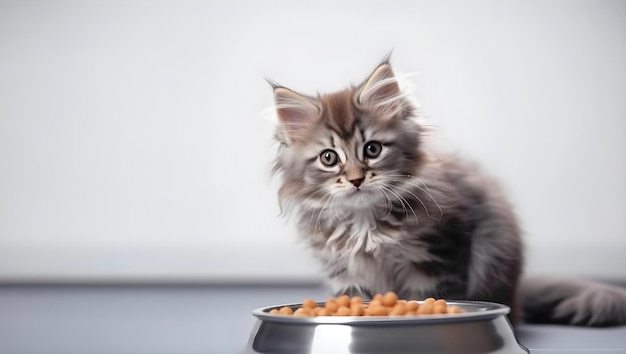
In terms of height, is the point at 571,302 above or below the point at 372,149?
below

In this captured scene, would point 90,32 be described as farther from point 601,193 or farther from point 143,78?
point 601,193

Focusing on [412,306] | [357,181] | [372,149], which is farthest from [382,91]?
[412,306]

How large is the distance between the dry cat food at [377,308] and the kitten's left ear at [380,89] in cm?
76

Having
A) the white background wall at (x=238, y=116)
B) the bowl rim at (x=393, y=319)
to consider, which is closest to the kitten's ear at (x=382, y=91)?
the bowl rim at (x=393, y=319)

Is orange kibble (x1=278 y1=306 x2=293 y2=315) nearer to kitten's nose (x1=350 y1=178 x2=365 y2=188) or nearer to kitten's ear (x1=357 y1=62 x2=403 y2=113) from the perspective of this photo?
kitten's nose (x1=350 y1=178 x2=365 y2=188)

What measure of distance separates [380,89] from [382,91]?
10 millimetres

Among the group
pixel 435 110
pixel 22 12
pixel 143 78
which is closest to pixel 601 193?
pixel 435 110

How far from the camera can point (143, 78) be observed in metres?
3.76

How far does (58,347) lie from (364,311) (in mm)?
1092

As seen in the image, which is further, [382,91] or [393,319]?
[382,91]

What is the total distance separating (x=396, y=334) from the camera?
59.6 inches

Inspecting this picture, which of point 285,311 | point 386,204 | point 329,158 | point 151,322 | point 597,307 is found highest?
point 329,158

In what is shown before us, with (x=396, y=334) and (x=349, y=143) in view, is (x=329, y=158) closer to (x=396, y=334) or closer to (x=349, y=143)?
(x=349, y=143)

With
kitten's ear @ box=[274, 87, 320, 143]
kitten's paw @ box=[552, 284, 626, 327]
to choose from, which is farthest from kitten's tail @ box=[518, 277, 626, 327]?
kitten's ear @ box=[274, 87, 320, 143]
